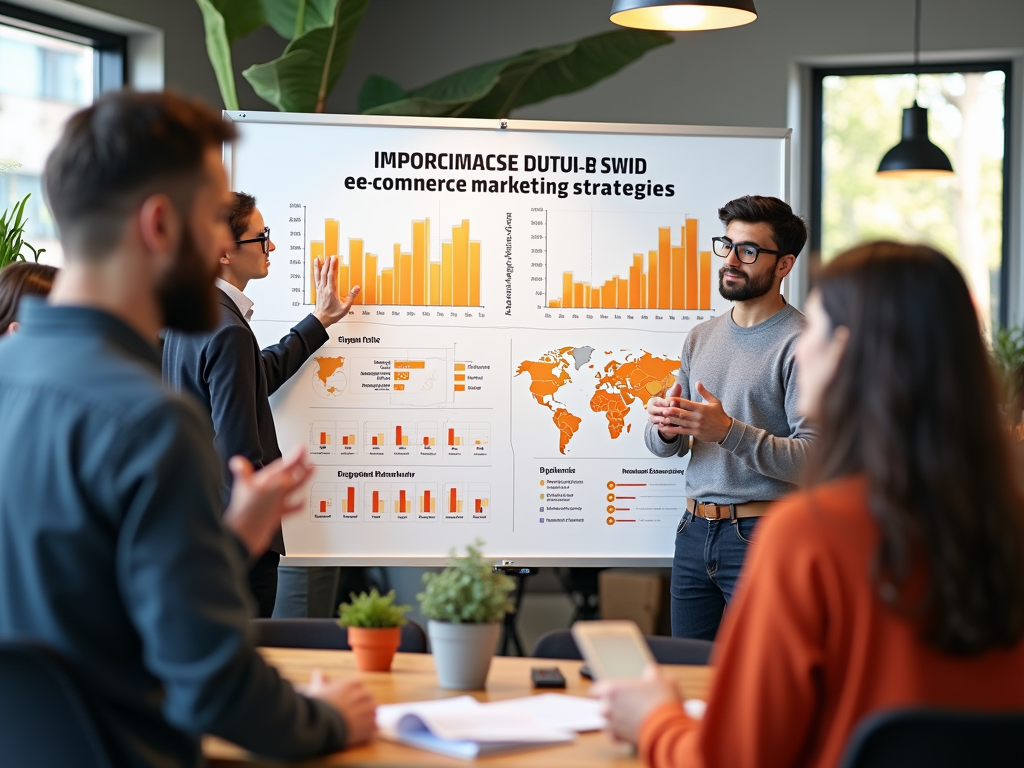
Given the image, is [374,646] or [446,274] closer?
[374,646]

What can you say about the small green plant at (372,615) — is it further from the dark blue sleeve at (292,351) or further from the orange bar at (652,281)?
the orange bar at (652,281)

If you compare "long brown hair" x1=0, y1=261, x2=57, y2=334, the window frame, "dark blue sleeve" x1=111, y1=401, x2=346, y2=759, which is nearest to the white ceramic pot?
"dark blue sleeve" x1=111, y1=401, x2=346, y2=759

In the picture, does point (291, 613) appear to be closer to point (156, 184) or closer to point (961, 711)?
point (156, 184)

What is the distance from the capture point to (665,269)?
350cm

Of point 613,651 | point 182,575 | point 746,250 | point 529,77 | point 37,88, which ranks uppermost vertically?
point 529,77

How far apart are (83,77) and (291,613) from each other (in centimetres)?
261

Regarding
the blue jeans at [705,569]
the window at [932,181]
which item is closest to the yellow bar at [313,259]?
the blue jeans at [705,569]

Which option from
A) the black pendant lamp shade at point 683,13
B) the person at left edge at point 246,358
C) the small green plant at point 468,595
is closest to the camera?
the small green plant at point 468,595

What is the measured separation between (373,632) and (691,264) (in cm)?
197

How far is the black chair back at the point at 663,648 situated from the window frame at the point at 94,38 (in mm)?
3233

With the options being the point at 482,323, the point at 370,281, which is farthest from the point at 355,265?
the point at 482,323

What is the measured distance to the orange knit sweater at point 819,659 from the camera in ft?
3.92

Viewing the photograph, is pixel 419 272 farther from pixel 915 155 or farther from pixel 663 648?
pixel 915 155

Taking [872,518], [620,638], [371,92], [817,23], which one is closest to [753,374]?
[620,638]
